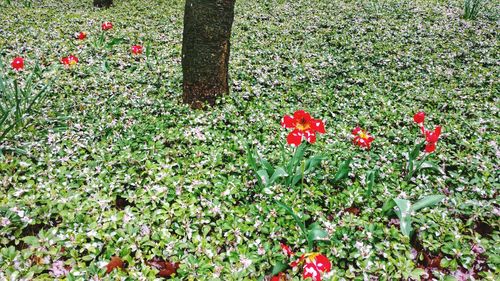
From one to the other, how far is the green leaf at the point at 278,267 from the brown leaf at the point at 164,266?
25.0 inches

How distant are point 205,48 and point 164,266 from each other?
7.79 feet

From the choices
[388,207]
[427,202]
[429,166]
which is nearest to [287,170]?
[388,207]

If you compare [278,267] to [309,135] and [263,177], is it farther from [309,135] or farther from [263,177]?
[309,135]

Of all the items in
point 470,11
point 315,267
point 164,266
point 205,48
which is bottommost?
point 164,266

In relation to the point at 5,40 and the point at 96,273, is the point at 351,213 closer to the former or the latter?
the point at 96,273

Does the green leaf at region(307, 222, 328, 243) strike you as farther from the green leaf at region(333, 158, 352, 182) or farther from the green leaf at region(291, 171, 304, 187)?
the green leaf at region(333, 158, 352, 182)

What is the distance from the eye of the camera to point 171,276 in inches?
81.2

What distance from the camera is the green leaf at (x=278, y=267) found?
7.04 feet

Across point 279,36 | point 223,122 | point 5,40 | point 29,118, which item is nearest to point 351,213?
point 223,122

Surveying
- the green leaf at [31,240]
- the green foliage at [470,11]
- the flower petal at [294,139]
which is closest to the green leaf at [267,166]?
the flower petal at [294,139]

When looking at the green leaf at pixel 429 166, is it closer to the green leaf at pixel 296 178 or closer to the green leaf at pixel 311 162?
the green leaf at pixel 311 162

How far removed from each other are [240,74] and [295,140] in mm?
2693

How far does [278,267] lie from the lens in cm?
216

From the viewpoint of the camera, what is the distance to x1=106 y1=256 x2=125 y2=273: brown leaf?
2.10 m
